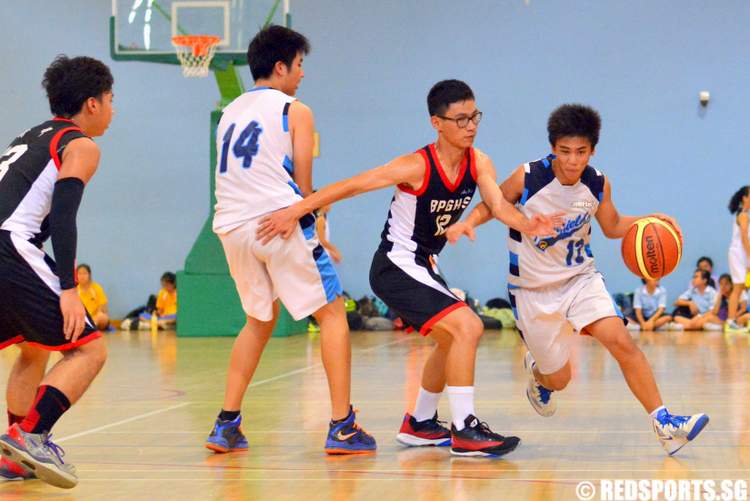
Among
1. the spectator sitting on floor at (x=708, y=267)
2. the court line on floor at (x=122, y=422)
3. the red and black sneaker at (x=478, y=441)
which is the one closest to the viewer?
the red and black sneaker at (x=478, y=441)

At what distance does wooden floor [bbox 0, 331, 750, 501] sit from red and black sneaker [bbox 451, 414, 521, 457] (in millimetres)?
52

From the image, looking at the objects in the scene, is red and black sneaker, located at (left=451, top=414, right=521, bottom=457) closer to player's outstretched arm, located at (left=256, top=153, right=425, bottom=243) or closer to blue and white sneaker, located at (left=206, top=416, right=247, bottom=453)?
blue and white sneaker, located at (left=206, top=416, right=247, bottom=453)

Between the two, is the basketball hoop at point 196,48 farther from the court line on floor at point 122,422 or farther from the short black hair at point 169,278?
the court line on floor at point 122,422

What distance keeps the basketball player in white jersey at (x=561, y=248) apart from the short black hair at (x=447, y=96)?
41 cm

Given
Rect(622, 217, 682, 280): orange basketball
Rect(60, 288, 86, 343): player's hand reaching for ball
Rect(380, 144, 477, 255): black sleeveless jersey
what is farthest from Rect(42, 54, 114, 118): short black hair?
Rect(622, 217, 682, 280): orange basketball

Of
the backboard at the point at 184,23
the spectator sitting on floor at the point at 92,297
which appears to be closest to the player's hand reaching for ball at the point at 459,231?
the backboard at the point at 184,23

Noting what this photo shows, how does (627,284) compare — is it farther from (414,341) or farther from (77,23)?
(77,23)

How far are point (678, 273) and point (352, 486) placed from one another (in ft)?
Result: 39.0

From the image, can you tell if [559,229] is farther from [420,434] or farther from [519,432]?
[420,434]

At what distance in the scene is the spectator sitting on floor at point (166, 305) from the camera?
49.9 ft

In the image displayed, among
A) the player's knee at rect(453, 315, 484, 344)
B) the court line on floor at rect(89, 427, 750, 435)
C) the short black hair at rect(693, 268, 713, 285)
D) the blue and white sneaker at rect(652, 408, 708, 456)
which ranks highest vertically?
the player's knee at rect(453, 315, 484, 344)

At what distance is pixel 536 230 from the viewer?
4.60 m

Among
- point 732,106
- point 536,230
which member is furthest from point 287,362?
point 732,106

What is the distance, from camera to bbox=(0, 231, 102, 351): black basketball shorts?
390 cm
